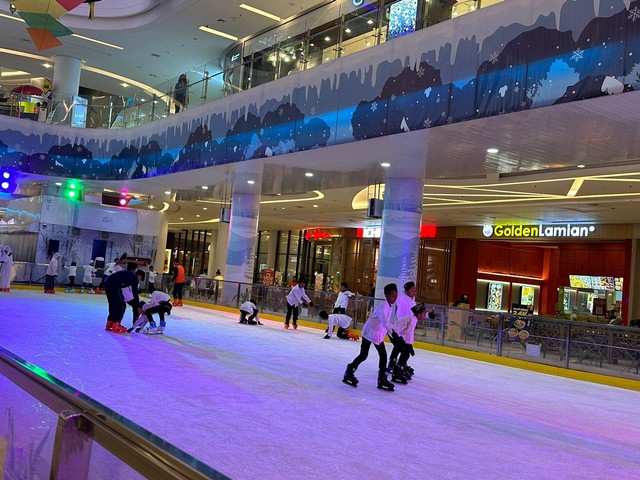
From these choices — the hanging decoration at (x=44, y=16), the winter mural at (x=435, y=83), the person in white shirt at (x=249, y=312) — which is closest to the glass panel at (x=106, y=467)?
the winter mural at (x=435, y=83)

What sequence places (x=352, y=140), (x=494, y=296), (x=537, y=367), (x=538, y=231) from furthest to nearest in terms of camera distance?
(x=494, y=296) < (x=538, y=231) < (x=352, y=140) < (x=537, y=367)

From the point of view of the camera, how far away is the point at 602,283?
79.2 ft

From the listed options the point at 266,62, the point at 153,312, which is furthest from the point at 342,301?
the point at 266,62

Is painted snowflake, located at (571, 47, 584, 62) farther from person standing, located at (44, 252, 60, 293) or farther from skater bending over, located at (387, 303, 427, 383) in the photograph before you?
person standing, located at (44, 252, 60, 293)

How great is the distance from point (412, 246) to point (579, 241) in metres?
10.8

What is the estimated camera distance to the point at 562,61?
9969 mm

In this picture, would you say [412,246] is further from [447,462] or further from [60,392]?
[60,392]

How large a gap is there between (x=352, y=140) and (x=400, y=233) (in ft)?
11.6

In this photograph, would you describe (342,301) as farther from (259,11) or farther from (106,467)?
(106,467)

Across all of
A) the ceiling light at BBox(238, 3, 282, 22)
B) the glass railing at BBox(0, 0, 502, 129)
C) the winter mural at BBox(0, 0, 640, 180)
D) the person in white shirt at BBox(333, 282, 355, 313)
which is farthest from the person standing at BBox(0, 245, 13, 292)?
the person in white shirt at BBox(333, 282, 355, 313)

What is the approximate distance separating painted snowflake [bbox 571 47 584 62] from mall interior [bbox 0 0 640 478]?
A: 0.08 feet

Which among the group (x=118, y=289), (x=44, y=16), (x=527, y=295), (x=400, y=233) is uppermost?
(x=44, y=16)

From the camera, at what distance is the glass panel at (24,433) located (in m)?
2.16

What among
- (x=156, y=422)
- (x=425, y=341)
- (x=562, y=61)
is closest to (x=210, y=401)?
(x=156, y=422)
